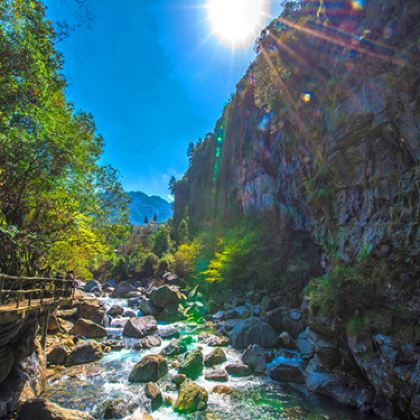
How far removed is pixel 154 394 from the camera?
10523mm

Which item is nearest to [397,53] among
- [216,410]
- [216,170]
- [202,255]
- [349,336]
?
[349,336]

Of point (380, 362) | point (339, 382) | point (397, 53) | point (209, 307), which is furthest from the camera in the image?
point (209, 307)

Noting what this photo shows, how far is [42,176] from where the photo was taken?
30.6ft

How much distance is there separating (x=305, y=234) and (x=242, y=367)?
2330 cm

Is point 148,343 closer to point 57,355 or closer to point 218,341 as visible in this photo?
point 218,341

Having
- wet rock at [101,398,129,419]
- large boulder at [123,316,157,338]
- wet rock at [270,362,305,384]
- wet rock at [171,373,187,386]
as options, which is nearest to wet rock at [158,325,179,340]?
large boulder at [123,316,157,338]

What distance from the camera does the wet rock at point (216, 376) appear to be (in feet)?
40.7

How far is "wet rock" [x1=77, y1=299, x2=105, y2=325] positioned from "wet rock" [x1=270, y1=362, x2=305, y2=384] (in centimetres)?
1514

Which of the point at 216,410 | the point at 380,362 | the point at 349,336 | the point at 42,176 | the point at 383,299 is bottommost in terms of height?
the point at 216,410

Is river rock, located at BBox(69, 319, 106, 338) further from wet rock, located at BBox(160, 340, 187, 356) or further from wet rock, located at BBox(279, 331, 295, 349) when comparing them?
wet rock, located at BBox(279, 331, 295, 349)

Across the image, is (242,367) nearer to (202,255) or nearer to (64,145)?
(64,145)

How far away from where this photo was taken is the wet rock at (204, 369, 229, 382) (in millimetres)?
12414

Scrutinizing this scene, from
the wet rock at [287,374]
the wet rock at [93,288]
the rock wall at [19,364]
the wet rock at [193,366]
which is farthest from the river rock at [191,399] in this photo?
the wet rock at [93,288]

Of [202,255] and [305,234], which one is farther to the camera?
[202,255]
